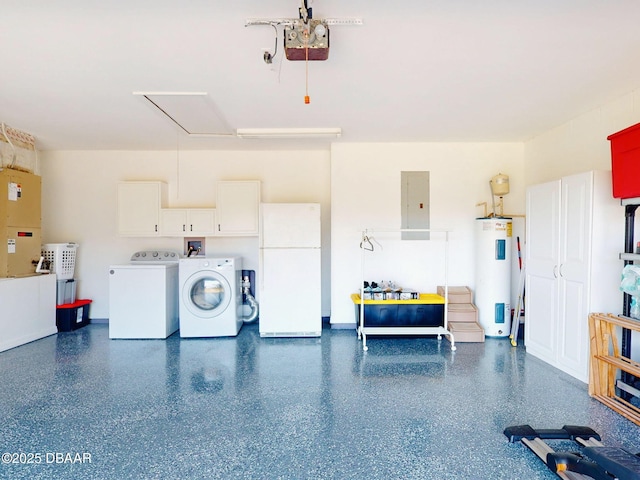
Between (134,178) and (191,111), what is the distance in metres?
2.23

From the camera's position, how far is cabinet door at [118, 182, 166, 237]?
473cm

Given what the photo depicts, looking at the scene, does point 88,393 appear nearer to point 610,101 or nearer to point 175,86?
point 175,86

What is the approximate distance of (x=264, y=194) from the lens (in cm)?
511

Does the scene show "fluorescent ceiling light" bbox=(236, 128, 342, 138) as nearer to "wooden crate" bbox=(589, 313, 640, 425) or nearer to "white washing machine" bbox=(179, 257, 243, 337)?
"white washing machine" bbox=(179, 257, 243, 337)

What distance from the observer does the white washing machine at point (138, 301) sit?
4312 millimetres

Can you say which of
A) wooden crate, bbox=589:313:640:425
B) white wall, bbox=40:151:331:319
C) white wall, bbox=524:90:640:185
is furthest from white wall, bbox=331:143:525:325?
wooden crate, bbox=589:313:640:425

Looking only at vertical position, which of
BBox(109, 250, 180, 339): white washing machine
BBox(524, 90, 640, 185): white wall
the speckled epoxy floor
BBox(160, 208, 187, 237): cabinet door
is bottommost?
the speckled epoxy floor

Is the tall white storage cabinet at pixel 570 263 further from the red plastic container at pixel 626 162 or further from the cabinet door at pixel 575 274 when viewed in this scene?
the red plastic container at pixel 626 162

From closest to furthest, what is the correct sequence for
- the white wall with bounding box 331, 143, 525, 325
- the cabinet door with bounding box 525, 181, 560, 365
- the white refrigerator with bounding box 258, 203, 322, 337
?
1. the cabinet door with bounding box 525, 181, 560, 365
2. the white refrigerator with bounding box 258, 203, 322, 337
3. the white wall with bounding box 331, 143, 525, 325

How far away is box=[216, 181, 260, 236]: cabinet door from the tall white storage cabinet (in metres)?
3.40

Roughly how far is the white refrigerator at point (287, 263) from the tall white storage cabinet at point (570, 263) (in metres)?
2.45

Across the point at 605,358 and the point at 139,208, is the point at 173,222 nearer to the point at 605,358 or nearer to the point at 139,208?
the point at 139,208

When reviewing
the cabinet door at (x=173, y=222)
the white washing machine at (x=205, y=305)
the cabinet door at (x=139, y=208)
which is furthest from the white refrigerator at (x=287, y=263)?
the cabinet door at (x=139, y=208)

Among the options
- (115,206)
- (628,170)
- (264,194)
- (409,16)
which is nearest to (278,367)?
(264,194)
